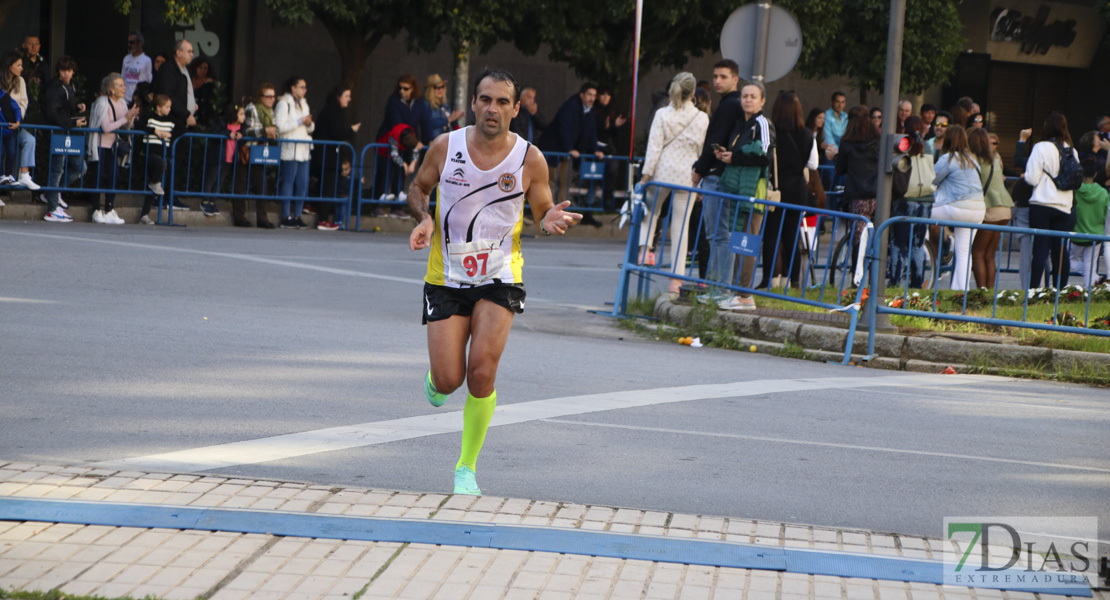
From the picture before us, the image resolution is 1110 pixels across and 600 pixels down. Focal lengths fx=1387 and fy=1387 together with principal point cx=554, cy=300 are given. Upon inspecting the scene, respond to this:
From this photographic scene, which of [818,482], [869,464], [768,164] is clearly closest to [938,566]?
[818,482]

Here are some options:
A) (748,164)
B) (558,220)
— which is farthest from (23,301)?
(558,220)

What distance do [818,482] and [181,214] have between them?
42.7 feet

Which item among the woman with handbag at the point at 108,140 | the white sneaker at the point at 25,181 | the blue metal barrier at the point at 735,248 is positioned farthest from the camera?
the woman with handbag at the point at 108,140

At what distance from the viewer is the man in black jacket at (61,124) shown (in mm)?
16766

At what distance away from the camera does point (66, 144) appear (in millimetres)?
16844

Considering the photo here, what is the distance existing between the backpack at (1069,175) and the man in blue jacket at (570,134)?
7.66 meters

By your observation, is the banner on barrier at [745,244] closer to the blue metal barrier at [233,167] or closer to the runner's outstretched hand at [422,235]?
the runner's outstretched hand at [422,235]

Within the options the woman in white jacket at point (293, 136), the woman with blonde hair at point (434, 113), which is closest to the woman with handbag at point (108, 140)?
the woman in white jacket at point (293, 136)

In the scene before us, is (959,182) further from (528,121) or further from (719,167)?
(528,121)

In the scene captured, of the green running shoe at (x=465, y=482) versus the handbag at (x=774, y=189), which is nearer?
the green running shoe at (x=465, y=482)

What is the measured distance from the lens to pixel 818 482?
6684mm

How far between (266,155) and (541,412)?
11.2m

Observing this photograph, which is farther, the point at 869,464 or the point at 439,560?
the point at 869,464

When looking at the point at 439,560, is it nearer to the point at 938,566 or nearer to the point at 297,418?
the point at 938,566
